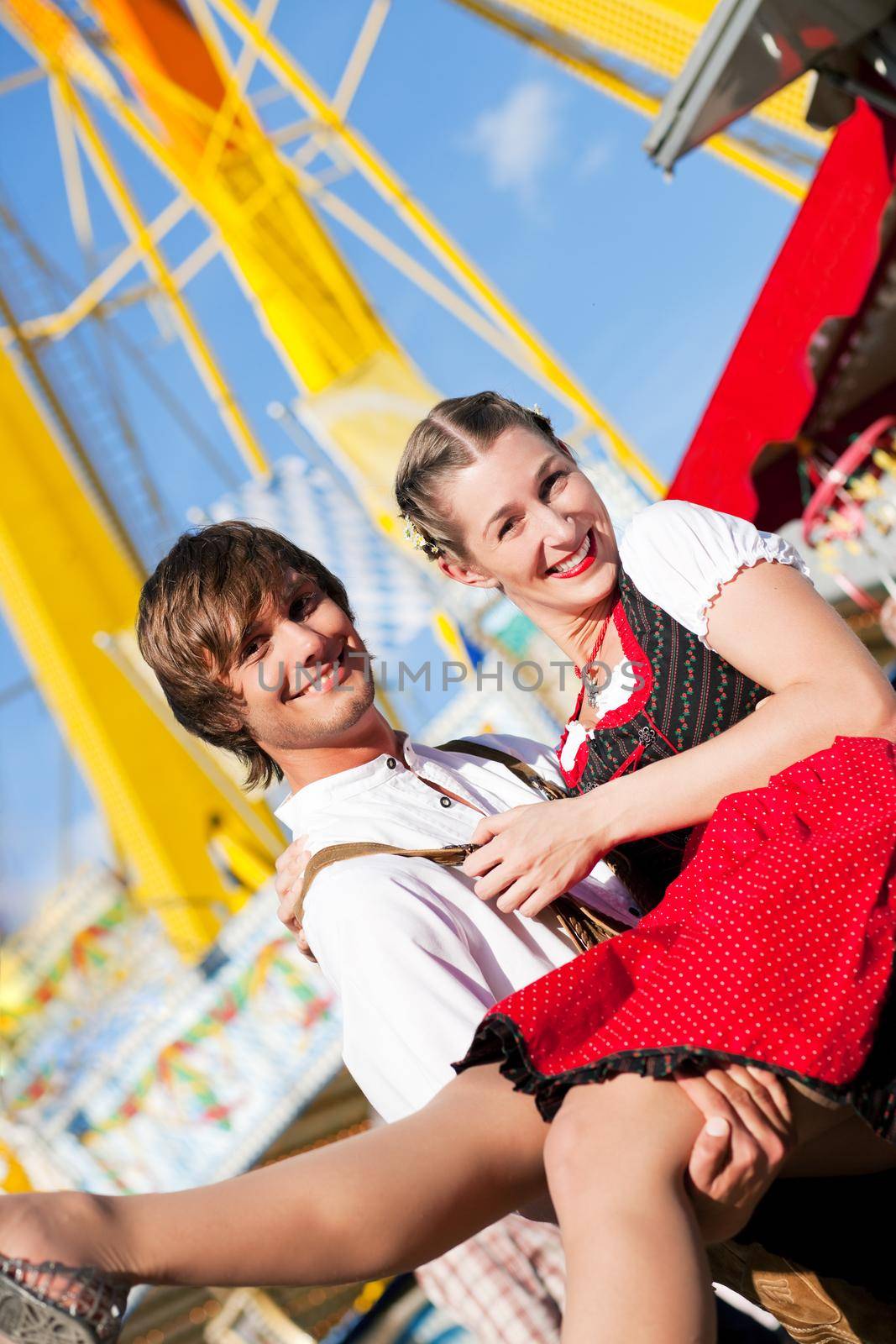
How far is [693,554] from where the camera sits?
1393 mm

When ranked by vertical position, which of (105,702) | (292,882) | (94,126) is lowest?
(292,882)

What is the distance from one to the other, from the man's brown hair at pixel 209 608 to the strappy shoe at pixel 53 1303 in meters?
0.85

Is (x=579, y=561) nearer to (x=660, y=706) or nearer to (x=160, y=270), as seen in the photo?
(x=660, y=706)

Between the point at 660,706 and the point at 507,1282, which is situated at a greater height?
the point at 660,706

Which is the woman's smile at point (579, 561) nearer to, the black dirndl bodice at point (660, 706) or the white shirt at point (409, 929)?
the black dirndl bodice at point (660, 706)

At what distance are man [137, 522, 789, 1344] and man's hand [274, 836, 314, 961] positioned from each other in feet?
0.05

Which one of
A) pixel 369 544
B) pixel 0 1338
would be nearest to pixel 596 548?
pixel 0 1338

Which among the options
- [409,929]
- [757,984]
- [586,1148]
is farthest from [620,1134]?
[409,929]

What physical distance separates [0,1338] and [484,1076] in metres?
0.43

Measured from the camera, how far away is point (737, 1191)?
3.15 feet

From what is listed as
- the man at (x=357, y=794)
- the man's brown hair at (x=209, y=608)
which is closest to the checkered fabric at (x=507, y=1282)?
the man at (x=357, y=794)

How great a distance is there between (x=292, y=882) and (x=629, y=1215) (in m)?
0.74

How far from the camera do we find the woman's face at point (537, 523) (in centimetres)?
157

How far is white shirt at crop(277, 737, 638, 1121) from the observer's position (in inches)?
48.6
